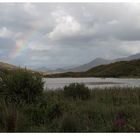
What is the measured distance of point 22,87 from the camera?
12.6 m

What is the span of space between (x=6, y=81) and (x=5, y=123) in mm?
4659

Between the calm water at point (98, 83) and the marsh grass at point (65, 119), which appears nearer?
the marsh grass at point (65, 119)

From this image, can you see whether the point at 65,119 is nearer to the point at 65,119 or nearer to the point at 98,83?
the point at 65,119

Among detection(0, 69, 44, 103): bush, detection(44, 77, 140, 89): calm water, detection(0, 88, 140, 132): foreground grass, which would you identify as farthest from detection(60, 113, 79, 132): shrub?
detection(44, 77, 140, 89): calm water

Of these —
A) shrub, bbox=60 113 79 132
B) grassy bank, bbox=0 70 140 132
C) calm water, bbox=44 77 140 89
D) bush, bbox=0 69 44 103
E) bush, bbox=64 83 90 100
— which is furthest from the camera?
calm water, bbox=44 77 140 89

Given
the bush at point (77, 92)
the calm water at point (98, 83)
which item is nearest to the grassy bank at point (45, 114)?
the bush at point (77, 92)

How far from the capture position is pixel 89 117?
10258 mm

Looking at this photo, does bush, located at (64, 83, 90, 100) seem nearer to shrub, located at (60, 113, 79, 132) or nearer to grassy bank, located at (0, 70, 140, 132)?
grassy bank, located at (0, 70, 140, 132)

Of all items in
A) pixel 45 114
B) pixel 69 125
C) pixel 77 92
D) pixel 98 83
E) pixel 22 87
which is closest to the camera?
pixel 69 125

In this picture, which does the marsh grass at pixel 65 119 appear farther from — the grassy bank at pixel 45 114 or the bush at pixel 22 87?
the bush at pixel 22 87

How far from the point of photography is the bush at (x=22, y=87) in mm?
12445

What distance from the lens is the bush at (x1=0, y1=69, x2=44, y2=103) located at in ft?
40.8

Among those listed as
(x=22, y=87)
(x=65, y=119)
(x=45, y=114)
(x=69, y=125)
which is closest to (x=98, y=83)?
(x=22, y=87)
